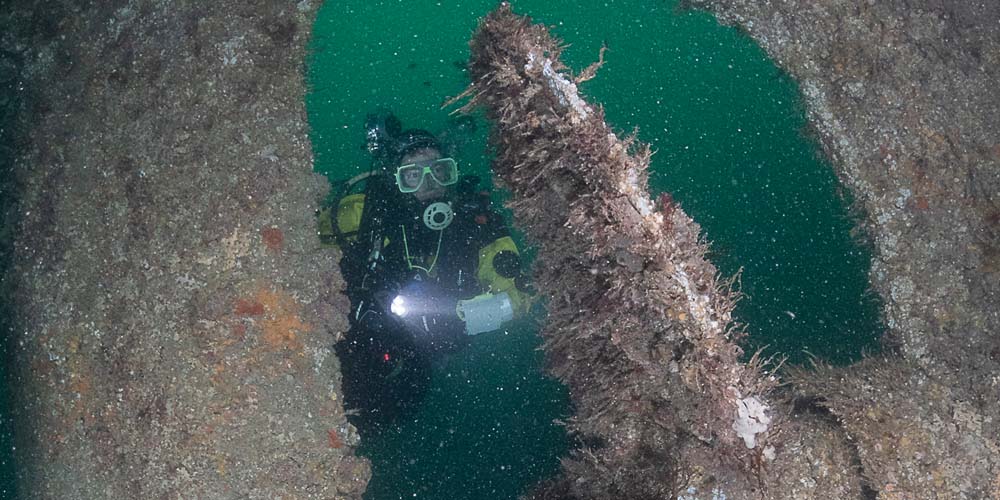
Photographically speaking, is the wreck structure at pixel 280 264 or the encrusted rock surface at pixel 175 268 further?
the encrusted rock surface at pixel 175 268

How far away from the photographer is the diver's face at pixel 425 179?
4332mm

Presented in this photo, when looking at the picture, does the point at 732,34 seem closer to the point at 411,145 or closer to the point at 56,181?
the point at 411,145

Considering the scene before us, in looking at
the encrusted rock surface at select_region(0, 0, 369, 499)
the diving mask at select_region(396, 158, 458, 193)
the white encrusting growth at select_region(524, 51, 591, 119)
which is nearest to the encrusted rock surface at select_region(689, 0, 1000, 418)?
the white encrusting growth at select_region(524, 51, 591, 119)

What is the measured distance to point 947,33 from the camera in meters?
4.56

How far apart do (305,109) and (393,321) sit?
6.24 ft

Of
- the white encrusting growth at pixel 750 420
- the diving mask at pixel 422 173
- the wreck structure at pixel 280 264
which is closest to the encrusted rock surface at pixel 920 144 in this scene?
the wreck structure at pixel 280 264

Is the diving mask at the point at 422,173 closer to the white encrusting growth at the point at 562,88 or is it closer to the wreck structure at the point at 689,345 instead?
the wreck structure at the point at 689,345

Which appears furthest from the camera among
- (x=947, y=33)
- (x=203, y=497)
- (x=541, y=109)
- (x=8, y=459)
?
(x=8, y=459)

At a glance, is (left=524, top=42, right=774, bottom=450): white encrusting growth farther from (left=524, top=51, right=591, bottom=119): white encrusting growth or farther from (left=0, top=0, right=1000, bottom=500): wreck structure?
(left=0, top=0, right=1000, bottom=500): wreck structure

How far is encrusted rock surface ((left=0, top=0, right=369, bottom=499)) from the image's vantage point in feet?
13.9

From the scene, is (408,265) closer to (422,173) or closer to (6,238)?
(422,173)


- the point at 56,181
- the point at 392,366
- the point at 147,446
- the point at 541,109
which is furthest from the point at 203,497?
the point at 541,109

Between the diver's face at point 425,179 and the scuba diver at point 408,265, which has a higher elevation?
the diver's face at point 425,179

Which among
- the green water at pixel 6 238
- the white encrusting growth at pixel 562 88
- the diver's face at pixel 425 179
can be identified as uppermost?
the white encrusting growth at pixel 562 88
